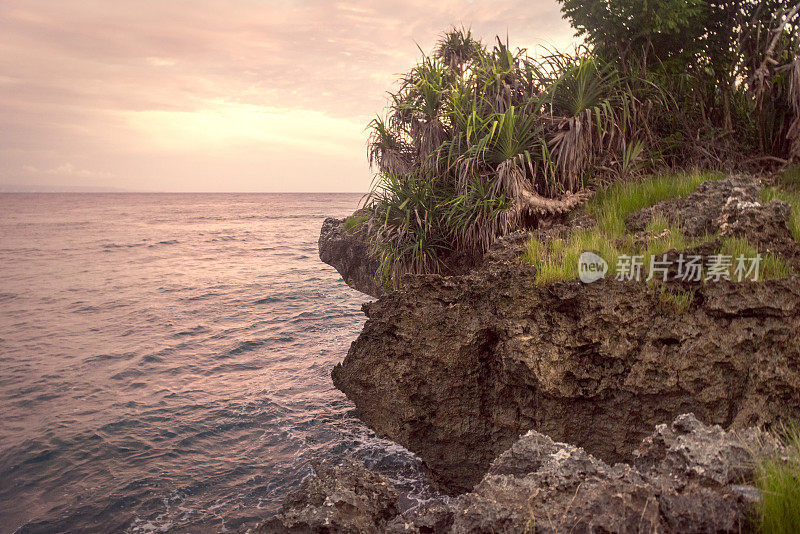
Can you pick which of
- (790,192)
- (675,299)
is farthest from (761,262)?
(790,192)

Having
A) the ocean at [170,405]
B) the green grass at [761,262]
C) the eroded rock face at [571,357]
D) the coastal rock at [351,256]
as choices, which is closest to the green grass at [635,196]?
the eroded rock face at [571,357]

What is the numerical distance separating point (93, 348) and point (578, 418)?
1053 cm

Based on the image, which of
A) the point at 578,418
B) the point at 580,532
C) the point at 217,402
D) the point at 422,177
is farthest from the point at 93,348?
the point at 580,532

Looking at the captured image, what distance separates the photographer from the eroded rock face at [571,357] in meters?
3.78

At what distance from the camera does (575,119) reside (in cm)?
A: 740

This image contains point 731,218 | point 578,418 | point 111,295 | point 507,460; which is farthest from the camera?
point 111,295

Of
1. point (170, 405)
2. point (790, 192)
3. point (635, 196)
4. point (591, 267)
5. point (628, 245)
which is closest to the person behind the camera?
point (591, 267)

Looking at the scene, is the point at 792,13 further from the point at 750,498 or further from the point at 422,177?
the point at 750,498

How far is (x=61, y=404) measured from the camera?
796 cm

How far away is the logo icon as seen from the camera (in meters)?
4.38

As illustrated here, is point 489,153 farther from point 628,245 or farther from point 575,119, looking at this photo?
point 628,245

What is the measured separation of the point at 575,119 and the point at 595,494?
643 cm

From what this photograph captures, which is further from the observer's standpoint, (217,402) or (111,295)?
(111,295)

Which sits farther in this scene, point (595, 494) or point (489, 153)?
point (489, 153)
